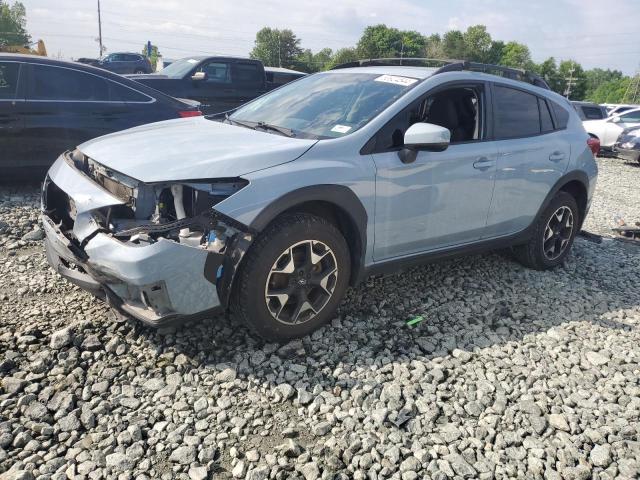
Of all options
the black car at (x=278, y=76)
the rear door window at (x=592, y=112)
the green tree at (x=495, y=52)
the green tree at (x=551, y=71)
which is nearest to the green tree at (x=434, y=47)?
the green tree at (x=495, y=52)

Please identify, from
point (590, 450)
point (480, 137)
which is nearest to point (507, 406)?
point (590, 450)

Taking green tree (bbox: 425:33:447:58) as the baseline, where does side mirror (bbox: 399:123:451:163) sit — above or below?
below

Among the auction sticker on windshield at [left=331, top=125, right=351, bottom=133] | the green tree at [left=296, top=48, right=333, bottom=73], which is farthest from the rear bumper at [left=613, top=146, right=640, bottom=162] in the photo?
the green tree at [left=296, top=48, right=333, bottom=73]

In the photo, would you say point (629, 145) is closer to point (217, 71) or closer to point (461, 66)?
point (217, 71)

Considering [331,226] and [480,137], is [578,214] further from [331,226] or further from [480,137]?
[331,226]

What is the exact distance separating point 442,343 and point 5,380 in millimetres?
2600

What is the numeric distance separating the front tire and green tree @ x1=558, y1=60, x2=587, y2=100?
317ft

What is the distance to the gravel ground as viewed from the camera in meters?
2.38

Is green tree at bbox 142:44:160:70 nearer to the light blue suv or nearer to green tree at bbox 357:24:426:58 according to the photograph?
green tree at bbox 357:24:426:58

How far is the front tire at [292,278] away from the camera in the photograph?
2.91m

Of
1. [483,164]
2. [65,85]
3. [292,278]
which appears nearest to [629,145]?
[483,164]

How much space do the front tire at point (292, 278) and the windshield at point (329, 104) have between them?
71cm

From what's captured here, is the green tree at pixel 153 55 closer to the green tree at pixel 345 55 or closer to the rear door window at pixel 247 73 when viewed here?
the green tree at pixel 345 55

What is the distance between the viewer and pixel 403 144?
3.48 metres
